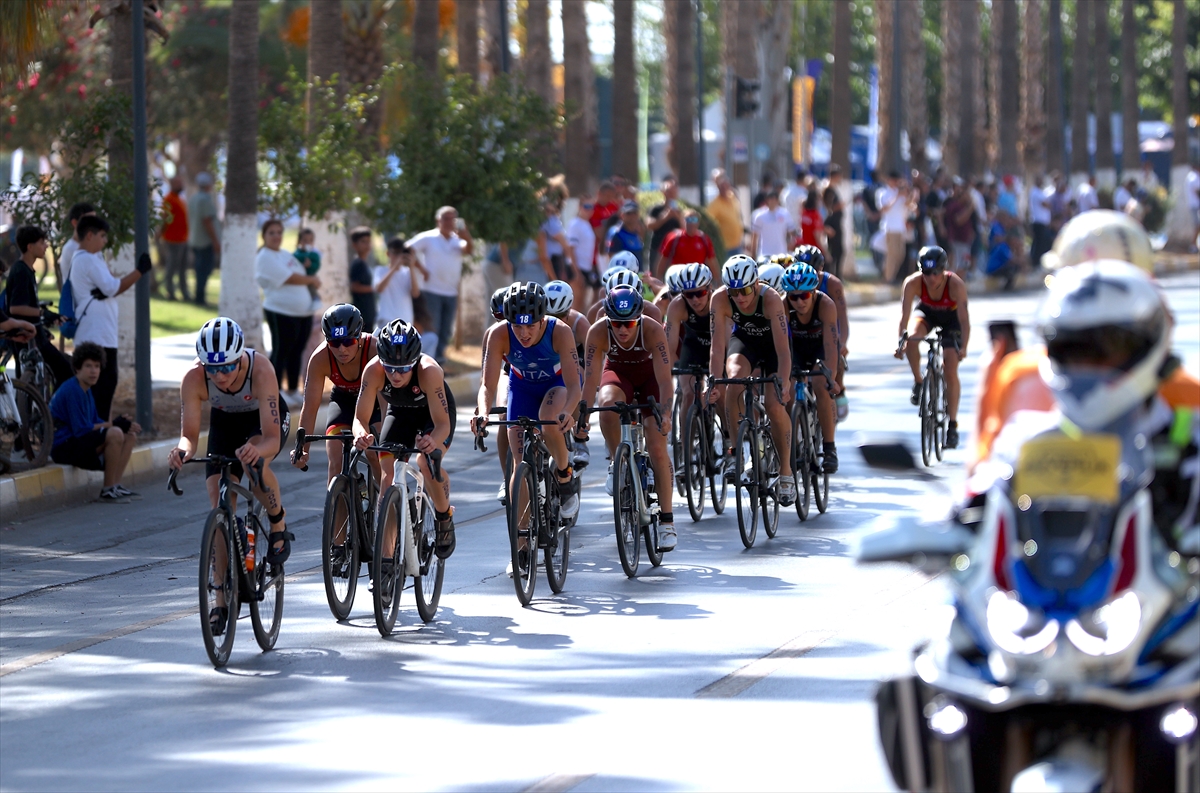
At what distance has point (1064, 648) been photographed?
4.03 metres

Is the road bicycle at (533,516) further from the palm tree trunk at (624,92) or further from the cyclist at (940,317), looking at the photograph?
the palm tree trunk at (624,92)

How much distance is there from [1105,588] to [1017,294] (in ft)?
105

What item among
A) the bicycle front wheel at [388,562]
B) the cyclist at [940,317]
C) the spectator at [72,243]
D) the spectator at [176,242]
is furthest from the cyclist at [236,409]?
the spectator at [176,242]

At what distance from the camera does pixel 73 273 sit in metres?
14.7

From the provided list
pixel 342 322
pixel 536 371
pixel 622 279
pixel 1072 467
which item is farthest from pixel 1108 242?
pixel 622 279

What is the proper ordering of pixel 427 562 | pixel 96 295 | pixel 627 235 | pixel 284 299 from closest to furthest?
pixel 427 562, pixel 96 295, pixel 284 299, pixel 627 235

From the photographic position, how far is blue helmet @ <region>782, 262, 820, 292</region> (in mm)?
13109

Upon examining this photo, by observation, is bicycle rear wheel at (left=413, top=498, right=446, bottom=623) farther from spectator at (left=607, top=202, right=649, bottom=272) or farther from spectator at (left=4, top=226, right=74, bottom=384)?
spectator at (left=607, top=202, right=649, bottom=272)

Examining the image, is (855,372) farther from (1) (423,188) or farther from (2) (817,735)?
(2) (817,735)

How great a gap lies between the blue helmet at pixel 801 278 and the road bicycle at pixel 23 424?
5578mm

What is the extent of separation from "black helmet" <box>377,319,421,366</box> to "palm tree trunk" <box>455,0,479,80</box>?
19906mm

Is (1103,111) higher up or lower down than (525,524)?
higher up

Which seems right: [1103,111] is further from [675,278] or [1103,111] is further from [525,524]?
[525,524]

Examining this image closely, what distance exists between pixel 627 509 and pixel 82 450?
5007 millimetres
